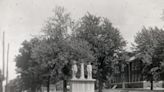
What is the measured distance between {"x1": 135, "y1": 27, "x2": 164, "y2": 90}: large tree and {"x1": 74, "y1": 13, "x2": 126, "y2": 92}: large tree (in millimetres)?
3182

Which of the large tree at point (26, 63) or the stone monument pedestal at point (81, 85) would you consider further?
the large tree at point (26, 63)

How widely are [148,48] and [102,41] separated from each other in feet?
26.2

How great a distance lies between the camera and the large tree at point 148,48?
49906 millimetres

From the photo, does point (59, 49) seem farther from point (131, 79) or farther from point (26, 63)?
point (131, 79)

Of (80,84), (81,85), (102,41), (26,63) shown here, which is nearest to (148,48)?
(102,41)

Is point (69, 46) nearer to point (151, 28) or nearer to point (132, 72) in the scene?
point (151, 28)

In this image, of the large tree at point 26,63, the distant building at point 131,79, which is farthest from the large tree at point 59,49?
the distant building at point 131,79

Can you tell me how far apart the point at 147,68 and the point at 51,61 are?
61.1 ft

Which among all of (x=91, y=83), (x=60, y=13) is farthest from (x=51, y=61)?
(x=91, y=83)

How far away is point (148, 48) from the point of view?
52656mm

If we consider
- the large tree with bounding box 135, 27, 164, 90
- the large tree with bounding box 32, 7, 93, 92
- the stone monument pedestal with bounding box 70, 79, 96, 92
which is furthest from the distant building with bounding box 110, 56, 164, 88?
the stone monument pedestal with bounding box 70, 79, 96, 92

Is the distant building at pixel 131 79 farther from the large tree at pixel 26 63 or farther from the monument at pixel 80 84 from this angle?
the monument at pixel 80 84

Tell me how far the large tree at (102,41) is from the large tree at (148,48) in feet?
10.4

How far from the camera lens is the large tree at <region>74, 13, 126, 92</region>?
173 feet
